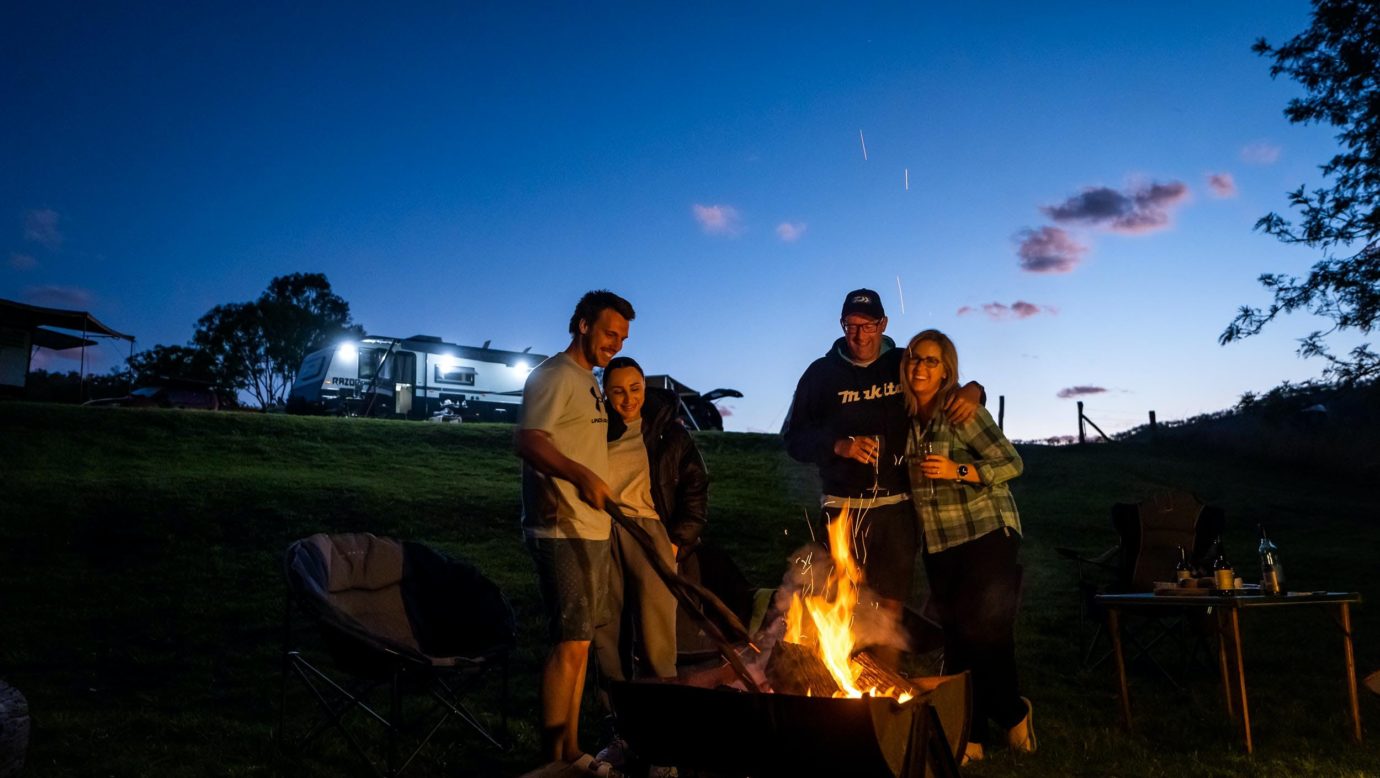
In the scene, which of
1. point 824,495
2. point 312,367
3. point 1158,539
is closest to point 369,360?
point 312,367

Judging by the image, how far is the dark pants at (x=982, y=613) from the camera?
366 centimetres

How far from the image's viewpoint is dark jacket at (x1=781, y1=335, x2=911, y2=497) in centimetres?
392

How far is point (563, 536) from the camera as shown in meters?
3.32

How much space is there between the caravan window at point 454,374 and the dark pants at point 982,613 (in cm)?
1726

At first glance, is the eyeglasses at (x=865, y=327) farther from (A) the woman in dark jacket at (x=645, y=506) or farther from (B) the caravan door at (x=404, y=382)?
(B) the caravan door at (x=404, y=382)

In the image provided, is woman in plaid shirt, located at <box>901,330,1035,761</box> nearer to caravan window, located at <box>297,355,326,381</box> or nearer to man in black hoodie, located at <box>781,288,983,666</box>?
man in black hoodie, located at <box>781,288,983,666</box>

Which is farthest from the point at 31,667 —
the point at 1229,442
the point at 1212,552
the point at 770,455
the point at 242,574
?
the point at 1229,442

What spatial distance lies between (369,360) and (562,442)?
17790 millimetres

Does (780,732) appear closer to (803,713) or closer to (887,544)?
(803,713)

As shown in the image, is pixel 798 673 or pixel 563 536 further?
pixel 563 536

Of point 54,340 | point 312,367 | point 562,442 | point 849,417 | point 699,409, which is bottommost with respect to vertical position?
point 562,442

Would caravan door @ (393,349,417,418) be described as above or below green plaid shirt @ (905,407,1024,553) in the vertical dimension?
above

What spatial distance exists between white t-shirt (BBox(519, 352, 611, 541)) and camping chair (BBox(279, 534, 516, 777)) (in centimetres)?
74

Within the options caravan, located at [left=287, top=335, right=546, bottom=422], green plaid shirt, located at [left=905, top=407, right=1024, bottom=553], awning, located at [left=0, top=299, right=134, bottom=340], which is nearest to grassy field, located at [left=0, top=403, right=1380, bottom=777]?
green plaid shirt, located at [left=905, top=407, right=1024, bottom=553]
